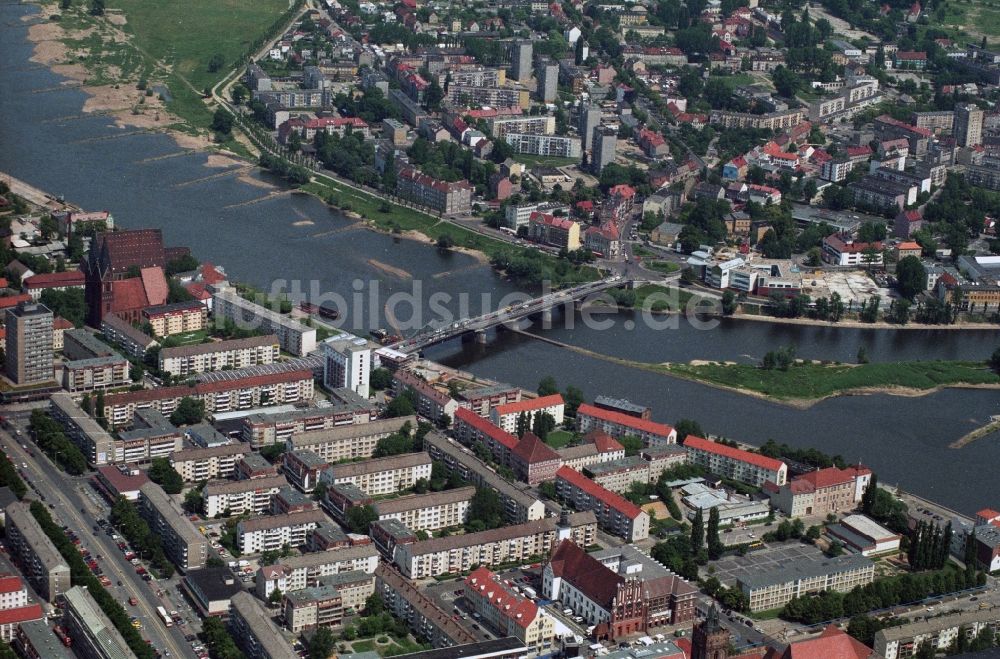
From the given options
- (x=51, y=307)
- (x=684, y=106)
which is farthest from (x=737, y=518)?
(x=684, y=106)

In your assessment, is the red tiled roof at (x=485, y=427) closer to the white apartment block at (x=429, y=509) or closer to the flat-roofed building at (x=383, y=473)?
the flat-roofed building at (x=383, y=473)

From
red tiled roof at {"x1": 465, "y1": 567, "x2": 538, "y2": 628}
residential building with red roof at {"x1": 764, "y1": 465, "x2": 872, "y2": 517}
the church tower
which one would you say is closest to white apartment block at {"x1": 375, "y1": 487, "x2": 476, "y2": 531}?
red tiled roof at {"x1": 465, "y1": 567, "x2": 538, "y2": 628}

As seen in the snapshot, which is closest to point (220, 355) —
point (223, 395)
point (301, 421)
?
point (223, 395)

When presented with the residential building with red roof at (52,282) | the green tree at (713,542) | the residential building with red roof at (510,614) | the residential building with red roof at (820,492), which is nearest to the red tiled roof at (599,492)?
the green tree at (713,542)

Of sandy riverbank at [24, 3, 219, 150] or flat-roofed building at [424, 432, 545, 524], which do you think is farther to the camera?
sandy riverbank at [24, 3, 219, 150]

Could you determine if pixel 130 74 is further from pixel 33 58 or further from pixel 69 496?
pixel 69 496

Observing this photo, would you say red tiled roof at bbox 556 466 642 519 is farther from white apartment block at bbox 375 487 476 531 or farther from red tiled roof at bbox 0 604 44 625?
red tiled roof at bbox 0 604 44 625
